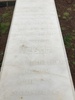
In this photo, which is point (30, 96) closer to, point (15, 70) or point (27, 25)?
point (15, 70)

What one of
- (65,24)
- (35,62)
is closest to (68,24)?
(65,24)

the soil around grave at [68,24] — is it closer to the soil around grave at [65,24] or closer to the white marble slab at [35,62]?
the soil around grave at [65,24]

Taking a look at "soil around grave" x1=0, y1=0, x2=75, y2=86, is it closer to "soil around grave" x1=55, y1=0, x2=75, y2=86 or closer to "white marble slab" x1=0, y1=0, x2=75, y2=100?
"soil around grave" x1=55, y1=0, x2=75, y2=86

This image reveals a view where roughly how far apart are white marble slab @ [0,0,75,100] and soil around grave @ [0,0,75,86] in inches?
34.8

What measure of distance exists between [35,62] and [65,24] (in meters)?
3.42

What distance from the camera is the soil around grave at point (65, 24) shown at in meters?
7.40

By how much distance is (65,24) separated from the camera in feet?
28.5

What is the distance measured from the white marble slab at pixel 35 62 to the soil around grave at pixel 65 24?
0.88m

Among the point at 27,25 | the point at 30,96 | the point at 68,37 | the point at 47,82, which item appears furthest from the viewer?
the point at 68,37

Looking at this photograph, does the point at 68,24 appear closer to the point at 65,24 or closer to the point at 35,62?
the point at 65,24

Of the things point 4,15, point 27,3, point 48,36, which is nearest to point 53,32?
point 48,36

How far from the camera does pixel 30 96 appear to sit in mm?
4789

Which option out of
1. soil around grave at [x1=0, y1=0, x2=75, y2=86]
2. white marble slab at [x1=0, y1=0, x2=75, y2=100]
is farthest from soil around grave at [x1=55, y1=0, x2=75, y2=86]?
white marble slab at [x1=0, y1=0, x2=75, y2=100]

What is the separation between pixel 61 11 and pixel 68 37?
1964mm
